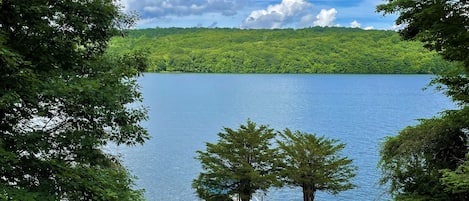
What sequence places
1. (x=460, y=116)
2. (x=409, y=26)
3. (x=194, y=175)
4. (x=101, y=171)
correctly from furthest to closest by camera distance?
(x=194, y=175) → (x=460, y=116) → (x=409, y=26) → (x=101, y=171)

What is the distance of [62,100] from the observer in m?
6.93

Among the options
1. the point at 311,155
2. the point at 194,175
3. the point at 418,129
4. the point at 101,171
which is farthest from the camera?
the point at 194,175

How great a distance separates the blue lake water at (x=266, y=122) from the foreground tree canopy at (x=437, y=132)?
5.96 feet

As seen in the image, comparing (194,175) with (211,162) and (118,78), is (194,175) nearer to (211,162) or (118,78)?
(211,162)

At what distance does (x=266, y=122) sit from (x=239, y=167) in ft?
145

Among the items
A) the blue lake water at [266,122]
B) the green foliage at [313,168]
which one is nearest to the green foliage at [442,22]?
the blue lake water at [266,122]

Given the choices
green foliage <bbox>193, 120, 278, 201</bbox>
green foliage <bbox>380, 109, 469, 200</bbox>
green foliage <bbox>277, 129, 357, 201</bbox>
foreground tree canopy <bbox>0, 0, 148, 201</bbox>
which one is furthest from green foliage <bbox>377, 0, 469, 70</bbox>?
green foliage <bbox>277, 129, 357, 201</bbox>

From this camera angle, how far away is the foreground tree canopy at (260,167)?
20.6 m

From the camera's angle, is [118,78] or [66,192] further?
[118,78]

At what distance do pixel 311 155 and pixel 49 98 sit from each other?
55.8 ft

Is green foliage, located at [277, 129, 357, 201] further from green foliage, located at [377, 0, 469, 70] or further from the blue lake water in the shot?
green foliage, located at [377, 0, 469, 70]

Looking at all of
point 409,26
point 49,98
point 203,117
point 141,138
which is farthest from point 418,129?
point 203,117

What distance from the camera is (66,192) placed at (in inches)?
262

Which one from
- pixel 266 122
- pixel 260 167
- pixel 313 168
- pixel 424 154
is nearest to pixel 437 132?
pixel 424 154
